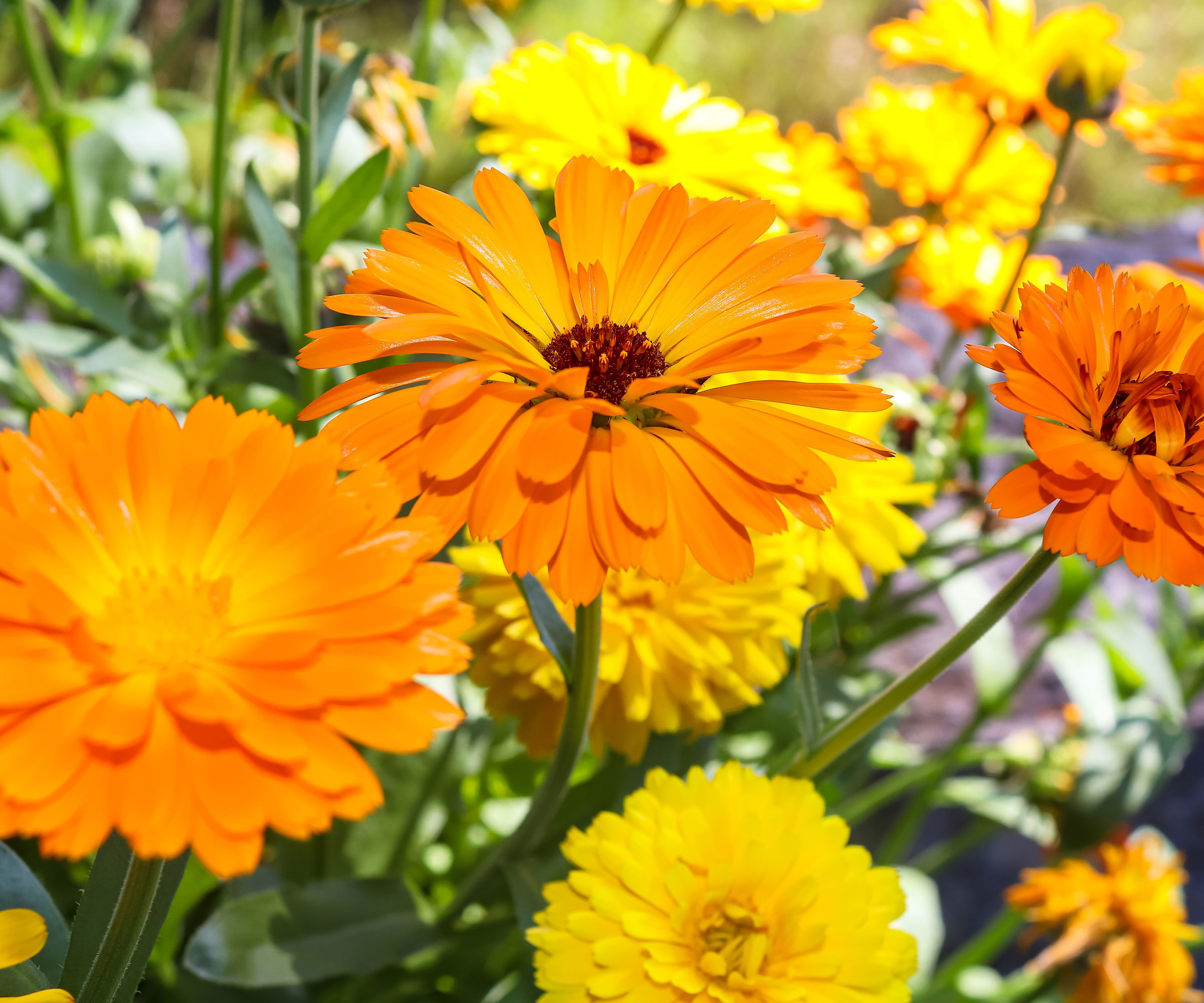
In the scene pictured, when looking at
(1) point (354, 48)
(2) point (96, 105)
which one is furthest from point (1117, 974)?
(2) point (96, 105)

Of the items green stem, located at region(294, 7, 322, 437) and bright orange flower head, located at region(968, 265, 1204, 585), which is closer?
bright orange flower head, located at region(968, 265, 1204, 585)

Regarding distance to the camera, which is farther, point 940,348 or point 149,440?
point 940,348

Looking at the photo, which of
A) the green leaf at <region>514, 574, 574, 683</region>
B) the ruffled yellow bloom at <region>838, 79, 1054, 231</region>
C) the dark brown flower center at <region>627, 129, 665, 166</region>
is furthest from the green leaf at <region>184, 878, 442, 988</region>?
the ruffled yellow bloom at <region>838, 79, 1054, 231</region>

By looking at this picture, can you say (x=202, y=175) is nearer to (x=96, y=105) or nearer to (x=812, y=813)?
(x=96, y=105)

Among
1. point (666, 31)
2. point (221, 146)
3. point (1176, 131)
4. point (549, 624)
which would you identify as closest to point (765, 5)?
point (666, 31)

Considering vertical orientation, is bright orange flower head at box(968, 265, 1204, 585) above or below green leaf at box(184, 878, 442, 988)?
above

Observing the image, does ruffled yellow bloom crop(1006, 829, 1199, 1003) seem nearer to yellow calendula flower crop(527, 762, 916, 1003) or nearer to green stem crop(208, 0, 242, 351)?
yellow calendula flower crop(527, 762, 916, 1003)
